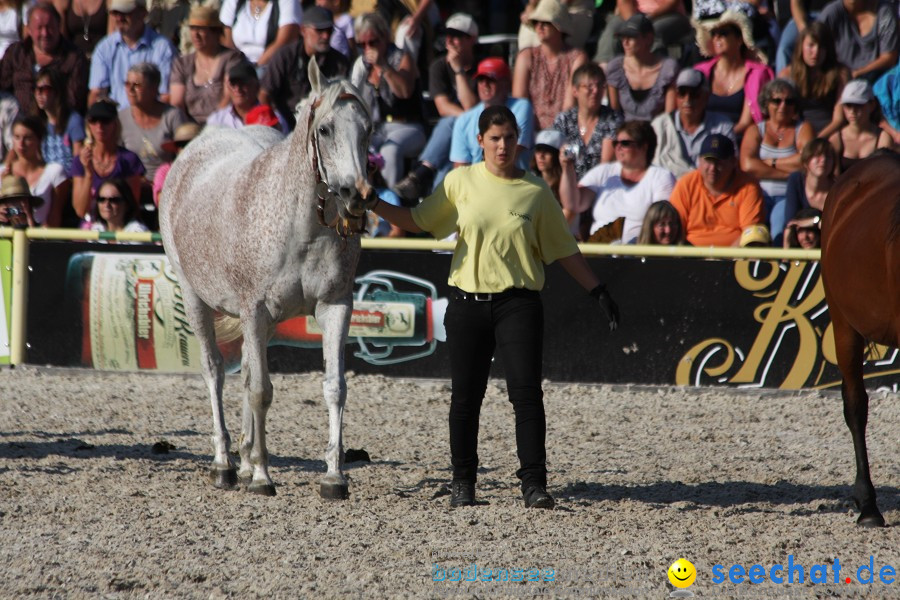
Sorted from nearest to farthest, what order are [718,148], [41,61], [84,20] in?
[718,148] < [41,61] < [84,20]

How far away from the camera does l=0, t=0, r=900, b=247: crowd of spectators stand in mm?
10508

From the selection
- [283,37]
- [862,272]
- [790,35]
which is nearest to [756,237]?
[790,35]

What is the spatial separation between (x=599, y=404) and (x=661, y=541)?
3.70m

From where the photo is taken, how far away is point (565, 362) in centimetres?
970

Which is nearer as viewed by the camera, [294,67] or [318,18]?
[318,18]

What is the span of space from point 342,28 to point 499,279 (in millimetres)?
7468

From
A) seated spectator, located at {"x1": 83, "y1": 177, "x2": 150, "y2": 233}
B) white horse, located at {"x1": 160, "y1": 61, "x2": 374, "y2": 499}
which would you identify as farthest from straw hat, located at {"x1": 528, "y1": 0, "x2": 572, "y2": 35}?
white horse, located at {"x1": 160, "y1": 61, "x2": 374, "y2": 499}

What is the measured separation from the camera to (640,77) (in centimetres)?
1167

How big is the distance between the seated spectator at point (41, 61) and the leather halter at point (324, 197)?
787 centimetres

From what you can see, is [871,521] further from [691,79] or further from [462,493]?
[691,79]

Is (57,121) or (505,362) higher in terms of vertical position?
(57,121)

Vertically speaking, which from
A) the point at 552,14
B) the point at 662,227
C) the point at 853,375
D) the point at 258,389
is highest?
the point at 552,14

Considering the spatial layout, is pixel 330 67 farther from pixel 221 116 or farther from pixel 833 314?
pixel 833 314

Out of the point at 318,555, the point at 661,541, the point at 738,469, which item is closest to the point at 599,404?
the point at 738,469
